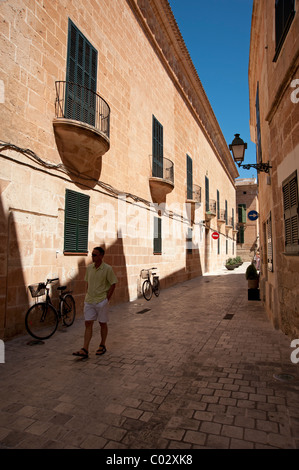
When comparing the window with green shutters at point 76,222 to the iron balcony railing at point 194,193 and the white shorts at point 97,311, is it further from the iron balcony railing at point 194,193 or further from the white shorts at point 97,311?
the iron balcony railing at point 194,193

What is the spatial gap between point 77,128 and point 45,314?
419cm

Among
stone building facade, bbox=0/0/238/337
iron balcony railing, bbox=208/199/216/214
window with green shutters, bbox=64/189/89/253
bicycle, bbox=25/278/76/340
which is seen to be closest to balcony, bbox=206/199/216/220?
iron balcony railing, bbox=208/199/216/214

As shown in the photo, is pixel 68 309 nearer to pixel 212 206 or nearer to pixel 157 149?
pixel 157 149

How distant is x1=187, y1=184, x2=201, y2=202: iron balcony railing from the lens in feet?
54.0

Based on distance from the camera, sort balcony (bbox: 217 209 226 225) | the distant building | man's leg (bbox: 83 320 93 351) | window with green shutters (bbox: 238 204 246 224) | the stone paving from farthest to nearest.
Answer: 1. window with green shutters (bbox: 238 204 246 224)
2. the distant building
3. balcony (bbox: 217 209 226 225)
4. man's leg (bbox: 83 320 93 351)
5. the stone paving

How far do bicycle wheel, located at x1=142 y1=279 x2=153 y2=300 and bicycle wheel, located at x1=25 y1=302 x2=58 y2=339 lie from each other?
14.4 feet

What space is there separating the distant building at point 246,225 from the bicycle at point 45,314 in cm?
3194

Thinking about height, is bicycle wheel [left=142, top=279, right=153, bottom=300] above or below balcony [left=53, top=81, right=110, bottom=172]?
below

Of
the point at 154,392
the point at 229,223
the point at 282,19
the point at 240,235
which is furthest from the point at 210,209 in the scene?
the point at 154,392

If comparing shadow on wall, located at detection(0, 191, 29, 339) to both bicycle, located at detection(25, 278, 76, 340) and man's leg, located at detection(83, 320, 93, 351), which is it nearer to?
bicycle, located at detection(25, 278, 76, 340)

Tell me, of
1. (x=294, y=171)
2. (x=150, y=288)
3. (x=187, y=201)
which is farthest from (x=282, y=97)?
(x=187, y=201)

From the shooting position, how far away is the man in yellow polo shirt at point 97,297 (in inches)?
175

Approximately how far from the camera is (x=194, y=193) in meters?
17.4

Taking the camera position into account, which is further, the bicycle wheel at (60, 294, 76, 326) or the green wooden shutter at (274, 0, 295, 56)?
the bicycle wheel at (60, 294, 76, 326)
